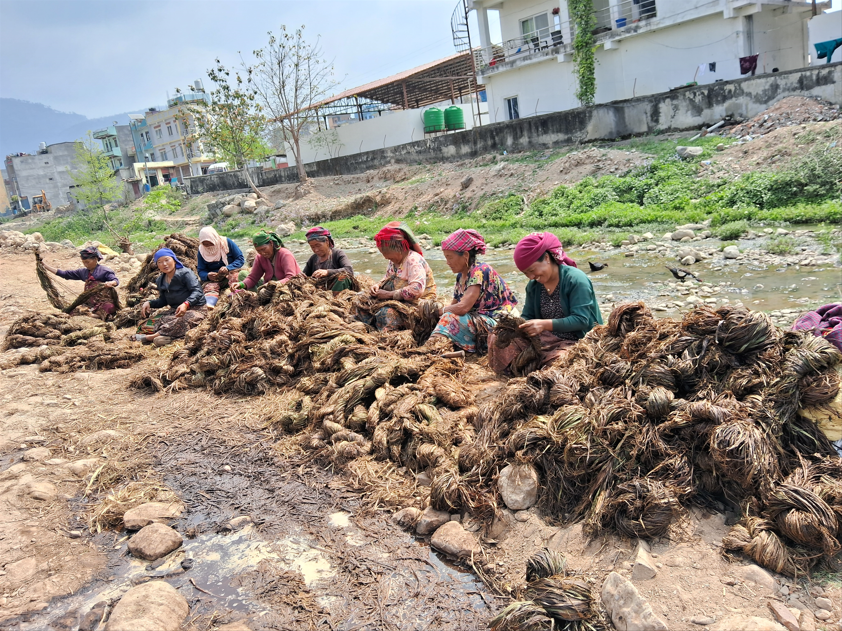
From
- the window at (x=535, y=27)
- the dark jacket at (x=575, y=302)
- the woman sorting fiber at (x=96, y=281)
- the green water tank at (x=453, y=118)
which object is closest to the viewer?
the dark jacket at (x=575, y=302)

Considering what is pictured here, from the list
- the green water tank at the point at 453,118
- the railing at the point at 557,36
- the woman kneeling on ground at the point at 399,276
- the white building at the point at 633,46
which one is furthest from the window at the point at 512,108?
the woman kneeling on ground at the point at 399,276

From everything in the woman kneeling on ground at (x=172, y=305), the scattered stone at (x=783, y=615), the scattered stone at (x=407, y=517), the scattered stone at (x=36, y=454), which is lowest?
the scattered stone at (x=407, y=517)

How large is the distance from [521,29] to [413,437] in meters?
24.6

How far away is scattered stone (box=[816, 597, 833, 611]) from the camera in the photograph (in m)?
2.21

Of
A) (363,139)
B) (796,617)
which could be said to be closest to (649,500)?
(796,617)

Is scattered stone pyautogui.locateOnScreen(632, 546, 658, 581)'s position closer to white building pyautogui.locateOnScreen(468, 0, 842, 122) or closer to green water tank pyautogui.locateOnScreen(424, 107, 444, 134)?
white building pyautogui.locateOnScreen(468, 0, 842, 122)

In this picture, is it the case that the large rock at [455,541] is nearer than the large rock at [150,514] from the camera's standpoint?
Yes

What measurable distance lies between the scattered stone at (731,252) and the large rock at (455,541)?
26.6 ft

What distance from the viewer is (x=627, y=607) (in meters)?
2.30

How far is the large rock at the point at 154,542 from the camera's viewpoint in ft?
10.7

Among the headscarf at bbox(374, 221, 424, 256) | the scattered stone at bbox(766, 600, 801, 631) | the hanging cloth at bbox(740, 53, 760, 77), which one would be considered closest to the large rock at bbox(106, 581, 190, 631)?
the scattered stone at bbox(766, 600, 801, 631)

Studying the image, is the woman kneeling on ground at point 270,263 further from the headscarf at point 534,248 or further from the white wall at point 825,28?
the white wall at point 825,28

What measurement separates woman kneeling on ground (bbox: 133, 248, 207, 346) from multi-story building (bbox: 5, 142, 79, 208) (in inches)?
2784

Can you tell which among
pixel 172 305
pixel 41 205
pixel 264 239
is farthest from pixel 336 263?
pixel 41 205
